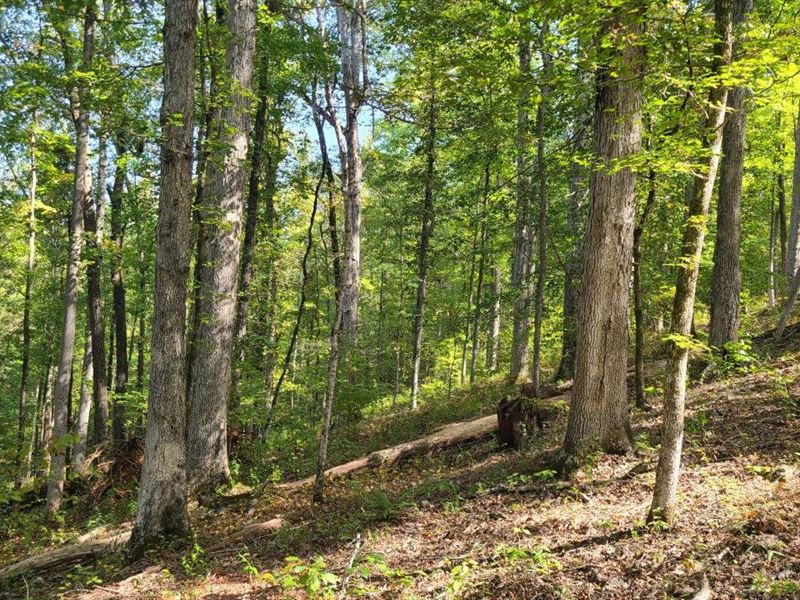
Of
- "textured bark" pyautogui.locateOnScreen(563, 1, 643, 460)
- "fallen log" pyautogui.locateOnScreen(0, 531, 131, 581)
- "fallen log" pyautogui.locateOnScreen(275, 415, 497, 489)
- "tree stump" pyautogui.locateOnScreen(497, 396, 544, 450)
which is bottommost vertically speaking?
"fallen log" pyautogui.locateOnScreen(0, 531, 131, 581)

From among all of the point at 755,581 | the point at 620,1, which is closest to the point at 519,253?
the point at 620,1

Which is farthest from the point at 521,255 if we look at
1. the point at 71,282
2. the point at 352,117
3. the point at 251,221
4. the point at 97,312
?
the point at 97,312

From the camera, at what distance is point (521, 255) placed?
52.9 feet

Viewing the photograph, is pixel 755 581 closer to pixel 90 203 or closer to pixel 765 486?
pixel 765 486

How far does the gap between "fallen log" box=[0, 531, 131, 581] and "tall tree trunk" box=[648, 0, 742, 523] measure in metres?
7.08

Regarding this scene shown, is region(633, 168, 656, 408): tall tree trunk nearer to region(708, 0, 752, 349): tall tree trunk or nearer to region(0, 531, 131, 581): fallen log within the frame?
region(708, 0, 752, 349): tall tree trunk

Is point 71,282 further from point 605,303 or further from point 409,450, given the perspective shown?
point 605,303

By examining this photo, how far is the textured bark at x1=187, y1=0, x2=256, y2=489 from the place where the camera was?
903cm

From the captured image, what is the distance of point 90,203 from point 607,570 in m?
15.0

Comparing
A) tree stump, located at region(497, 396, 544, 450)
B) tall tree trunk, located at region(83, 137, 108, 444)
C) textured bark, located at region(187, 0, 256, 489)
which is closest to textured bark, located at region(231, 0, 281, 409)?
textured bark, located at region(187, 0, 256, 489)

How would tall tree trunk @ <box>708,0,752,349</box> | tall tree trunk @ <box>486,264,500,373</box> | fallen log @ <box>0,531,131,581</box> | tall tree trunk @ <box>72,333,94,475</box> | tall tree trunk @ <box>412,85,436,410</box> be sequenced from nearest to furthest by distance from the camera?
fallen log @ <box>0,531,131,581</box>
tall tree trunk @ <box>708,0,752,349</box>
tall tree trunk @ <box>72,333,94,475</box>
tall tree trunk @ <box>412,85,436,410</box>
tall tree trunk @ <box>486,264,500,373</box>

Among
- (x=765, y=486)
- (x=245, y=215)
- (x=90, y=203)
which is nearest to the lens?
(x=765, y=486)

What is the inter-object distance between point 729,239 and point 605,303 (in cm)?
461

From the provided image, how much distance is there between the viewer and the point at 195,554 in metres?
6.08
